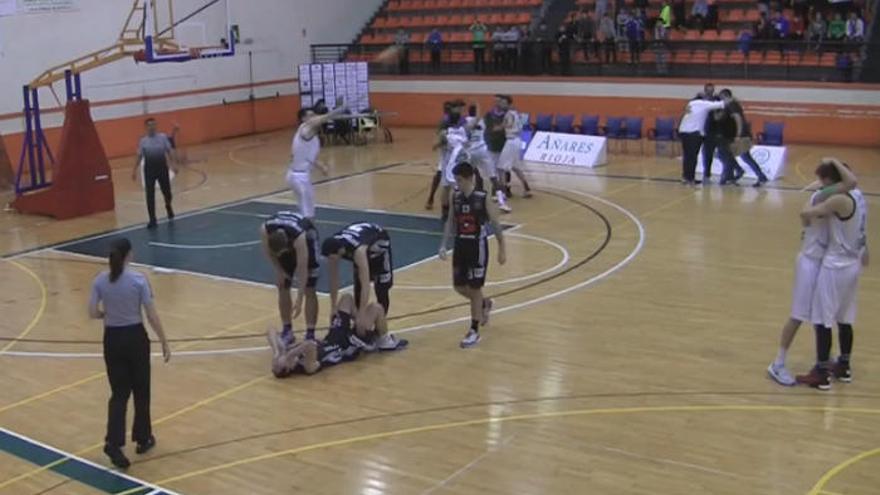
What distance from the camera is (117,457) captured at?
25.2 ft

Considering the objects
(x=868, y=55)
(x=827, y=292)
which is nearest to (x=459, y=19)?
(x=868, y=55)

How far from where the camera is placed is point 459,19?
109ft

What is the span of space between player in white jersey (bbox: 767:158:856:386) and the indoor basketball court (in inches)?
23.7

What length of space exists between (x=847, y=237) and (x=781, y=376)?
1380 millimetres

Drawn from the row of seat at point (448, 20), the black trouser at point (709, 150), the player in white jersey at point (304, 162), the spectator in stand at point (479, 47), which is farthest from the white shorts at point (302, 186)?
the row of seat at point (448, 20)

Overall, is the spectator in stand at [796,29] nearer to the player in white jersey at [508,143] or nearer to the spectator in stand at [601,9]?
the spectator in stand at [601,9]

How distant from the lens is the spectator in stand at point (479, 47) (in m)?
30.7

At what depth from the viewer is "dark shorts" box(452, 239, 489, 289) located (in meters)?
10.1

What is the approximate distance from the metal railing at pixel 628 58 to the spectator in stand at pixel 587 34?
0.13ft

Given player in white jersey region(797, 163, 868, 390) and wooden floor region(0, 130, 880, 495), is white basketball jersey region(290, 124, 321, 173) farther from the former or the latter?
player in white jersey region(797, 163, 868, 390)

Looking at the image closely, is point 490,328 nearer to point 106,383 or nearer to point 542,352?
point 542,352

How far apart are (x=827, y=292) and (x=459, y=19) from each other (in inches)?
1024

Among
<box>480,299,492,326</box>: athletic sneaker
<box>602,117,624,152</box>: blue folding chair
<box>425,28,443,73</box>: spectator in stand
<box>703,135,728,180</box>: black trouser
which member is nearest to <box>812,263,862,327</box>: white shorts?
<box>480,299,492,326</box>: athletic sneaker

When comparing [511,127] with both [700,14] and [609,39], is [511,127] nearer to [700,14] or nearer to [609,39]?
[609,39]
